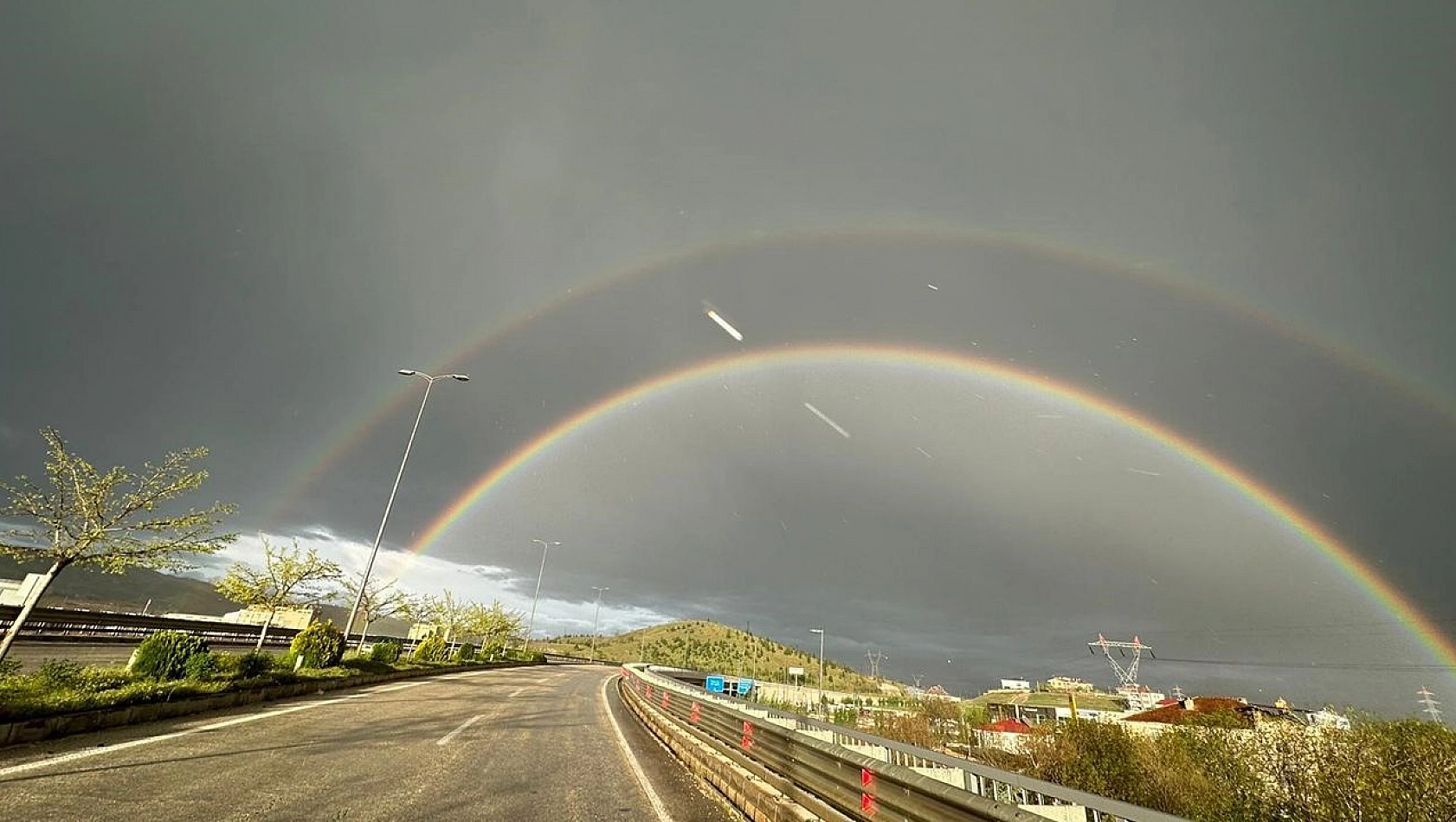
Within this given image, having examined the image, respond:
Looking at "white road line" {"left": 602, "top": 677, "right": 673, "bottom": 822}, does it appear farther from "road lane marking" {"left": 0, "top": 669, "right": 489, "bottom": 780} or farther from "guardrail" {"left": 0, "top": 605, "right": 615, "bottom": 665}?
"guardrail" {"left": 0, "top": 605, "right": 615, "bottom": 665}

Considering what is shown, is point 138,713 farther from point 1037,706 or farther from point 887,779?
point 1037,706

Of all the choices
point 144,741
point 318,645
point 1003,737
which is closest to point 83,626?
point 318,645

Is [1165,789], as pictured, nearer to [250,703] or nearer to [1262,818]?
[1262,818]

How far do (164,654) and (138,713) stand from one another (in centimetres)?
411

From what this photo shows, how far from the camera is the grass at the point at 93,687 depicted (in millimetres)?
8506

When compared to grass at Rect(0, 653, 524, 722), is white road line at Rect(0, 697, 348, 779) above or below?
below

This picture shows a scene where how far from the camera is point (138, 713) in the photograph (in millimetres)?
10242

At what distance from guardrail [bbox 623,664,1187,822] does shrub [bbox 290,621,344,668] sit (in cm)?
1819

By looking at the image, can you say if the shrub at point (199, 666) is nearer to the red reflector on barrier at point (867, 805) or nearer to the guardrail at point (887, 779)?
the guardrail at point (887, 779)

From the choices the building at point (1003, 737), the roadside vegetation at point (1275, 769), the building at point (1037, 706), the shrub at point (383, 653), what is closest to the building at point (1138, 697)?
the building at point (1037, 706)

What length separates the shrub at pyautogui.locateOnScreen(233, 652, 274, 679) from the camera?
1545cm

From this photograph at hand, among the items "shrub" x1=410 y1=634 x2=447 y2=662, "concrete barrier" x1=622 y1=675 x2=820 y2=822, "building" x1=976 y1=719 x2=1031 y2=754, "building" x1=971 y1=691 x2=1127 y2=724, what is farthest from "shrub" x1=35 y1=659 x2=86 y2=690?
"building" x1=971 y1=691 x2=1127 y2=724

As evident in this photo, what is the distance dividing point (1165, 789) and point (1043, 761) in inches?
393

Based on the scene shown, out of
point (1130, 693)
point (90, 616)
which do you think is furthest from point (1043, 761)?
point (1130, 693)
